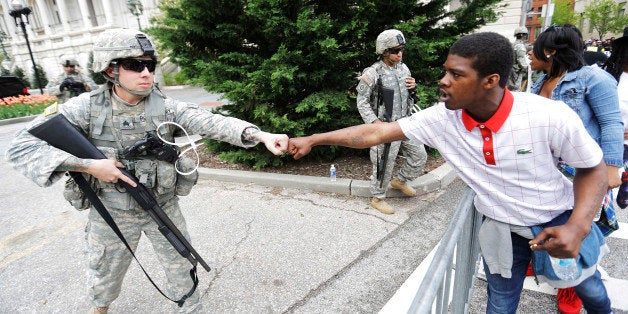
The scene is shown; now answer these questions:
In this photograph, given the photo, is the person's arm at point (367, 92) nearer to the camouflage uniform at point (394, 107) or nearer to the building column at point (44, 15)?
the camouflage uniform at point (394, 107)

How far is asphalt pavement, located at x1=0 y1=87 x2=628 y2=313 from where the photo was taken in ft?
9.29

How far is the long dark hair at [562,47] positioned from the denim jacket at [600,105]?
107mm

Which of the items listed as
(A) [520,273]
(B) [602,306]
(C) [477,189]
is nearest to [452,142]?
(C) [477,189]

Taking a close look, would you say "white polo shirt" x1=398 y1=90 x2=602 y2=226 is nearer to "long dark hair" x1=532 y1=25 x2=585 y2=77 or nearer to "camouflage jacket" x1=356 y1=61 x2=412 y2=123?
"long dark hair" x1=532 y1=25 x2=585 y2=77

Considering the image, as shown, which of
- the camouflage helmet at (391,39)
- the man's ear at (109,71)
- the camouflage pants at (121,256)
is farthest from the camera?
the camouflage helmet at (391,39)

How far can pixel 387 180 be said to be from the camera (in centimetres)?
434

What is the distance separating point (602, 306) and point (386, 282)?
4.87 ft

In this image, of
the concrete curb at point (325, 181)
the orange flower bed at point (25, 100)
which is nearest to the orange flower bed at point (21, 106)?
the orange flower bed at point (25, 100)

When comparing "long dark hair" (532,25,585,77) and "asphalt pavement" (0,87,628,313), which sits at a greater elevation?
"long dark hair" (532,25,585,77)

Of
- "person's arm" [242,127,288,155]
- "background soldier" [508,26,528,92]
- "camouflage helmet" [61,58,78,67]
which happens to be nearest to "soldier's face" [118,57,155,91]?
"person's arm" [242,127,288,155]

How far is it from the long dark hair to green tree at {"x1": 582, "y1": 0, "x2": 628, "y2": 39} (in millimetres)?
43120

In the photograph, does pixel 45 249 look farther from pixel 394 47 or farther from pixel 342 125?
pixel 394 47

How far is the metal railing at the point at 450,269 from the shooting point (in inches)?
42.6

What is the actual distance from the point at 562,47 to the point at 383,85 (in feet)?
6.46
